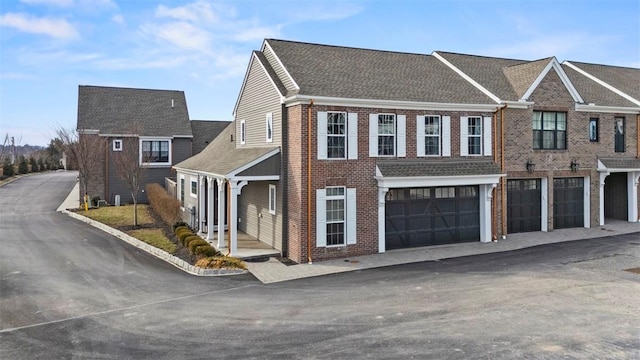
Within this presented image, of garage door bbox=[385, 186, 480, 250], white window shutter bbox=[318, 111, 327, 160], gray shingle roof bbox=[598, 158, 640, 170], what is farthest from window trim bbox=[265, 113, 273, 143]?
gray shingle roof bbox=[598, 158, 640, 170]

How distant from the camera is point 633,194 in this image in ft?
82.3

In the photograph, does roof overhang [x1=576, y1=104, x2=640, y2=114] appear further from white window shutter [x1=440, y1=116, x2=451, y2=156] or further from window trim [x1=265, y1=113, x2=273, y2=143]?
window trim [x1=265, y1=113, x2=273, y2=143]

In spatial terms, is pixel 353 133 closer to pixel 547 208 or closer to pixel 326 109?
pixel 326 109

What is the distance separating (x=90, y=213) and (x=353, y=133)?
1812 centimetres

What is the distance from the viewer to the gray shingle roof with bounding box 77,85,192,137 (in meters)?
33.1

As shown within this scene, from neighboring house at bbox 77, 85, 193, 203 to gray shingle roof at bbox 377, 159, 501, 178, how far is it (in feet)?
66.6

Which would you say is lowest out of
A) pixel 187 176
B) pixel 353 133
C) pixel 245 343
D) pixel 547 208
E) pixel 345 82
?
pixel 245 343

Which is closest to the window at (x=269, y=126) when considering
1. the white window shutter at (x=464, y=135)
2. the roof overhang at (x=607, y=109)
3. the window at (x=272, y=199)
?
the window at (x=272, y=199)

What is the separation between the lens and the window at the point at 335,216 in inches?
675

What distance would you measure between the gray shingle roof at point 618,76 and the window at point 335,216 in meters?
19.1

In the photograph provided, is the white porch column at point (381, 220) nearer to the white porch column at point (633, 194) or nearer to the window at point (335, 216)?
the window at point (335, 216)

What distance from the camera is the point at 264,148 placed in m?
19.5

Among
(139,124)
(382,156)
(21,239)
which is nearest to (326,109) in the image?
(382,156)

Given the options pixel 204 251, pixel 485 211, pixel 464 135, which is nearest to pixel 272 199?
pixel 204 251
